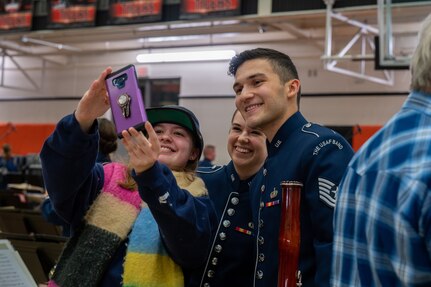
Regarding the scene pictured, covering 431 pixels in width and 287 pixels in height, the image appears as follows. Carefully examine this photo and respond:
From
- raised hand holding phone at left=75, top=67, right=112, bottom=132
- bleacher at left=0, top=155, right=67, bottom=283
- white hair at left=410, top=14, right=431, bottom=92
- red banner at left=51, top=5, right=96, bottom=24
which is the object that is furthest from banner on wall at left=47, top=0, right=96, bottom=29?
white hair at left=410, top=14, right=431, bottom=92

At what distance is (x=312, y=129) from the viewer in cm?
200

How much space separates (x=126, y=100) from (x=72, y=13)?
987 centimetres

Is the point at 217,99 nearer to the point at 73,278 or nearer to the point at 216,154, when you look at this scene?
the point at 216,154

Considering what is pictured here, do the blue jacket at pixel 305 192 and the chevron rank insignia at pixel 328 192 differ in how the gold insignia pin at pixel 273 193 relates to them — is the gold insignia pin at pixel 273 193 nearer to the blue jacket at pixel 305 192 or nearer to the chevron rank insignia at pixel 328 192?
the blue jacket at pixel 305 192

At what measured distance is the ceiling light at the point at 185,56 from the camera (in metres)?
13.5

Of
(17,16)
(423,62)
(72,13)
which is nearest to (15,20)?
(17,16)

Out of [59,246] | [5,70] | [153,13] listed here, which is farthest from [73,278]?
[5,70]

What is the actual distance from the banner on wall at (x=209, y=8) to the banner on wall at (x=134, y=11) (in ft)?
1.88

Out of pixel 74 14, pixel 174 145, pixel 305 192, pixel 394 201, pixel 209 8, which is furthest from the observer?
pixel 74 14

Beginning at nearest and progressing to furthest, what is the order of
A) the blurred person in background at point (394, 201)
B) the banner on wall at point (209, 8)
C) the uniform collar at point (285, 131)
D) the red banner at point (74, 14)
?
the blurred person in background at point (394, 201) < the uniform collar at point (285, 131) < the banner on wall at point (209, 8) < the red banner at point (74, 14)

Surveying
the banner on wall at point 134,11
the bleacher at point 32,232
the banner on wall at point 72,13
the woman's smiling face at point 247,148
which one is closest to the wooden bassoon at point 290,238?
the woman's smiling face at point 247,148

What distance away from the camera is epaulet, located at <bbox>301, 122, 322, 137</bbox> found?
1.95 m

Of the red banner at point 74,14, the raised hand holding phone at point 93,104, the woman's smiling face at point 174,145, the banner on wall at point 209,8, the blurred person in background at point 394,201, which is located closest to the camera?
the blurred person in background at point 394,201

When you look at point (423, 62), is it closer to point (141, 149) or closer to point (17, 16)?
point (141, 149)
